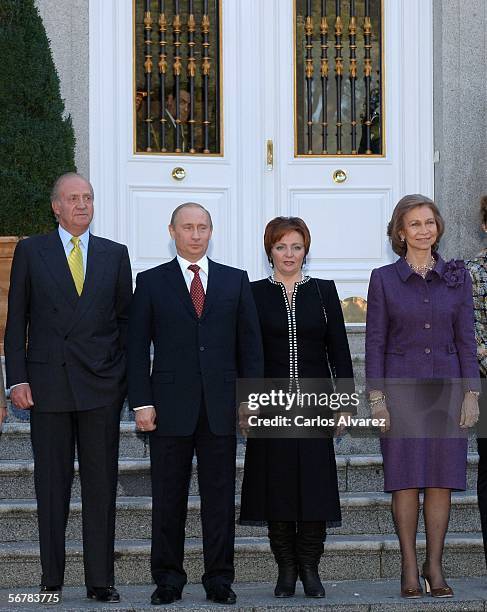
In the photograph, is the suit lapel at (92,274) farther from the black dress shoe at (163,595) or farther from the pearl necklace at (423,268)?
the pearl necklace at (423,268)

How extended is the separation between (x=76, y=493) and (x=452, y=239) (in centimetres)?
331

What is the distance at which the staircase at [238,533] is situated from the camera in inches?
229

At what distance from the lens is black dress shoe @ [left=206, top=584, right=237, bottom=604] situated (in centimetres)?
536

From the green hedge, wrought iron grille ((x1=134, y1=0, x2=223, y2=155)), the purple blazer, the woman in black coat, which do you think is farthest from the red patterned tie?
wrought iron grille ((x1=134, y1=0, x2=223, y2=155))

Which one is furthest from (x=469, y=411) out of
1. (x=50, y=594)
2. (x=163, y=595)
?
(x=50, y=594)

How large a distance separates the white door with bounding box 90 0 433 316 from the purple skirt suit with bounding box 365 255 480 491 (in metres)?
2.84

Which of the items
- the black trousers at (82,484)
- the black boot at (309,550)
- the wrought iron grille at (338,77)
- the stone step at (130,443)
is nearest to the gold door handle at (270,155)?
the wrought iron grille at (338,77)

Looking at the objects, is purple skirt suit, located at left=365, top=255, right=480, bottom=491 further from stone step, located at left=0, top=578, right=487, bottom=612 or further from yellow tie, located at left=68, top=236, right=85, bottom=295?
yellow tie, located at left=68, top=236, right=85, bottom=295

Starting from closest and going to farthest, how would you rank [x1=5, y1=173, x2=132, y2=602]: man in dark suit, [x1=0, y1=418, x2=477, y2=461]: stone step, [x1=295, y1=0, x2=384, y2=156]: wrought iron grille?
1. [x1=5, y1=173, x2=132, y2=602]: man in dark suit
2. [x1=0, y1=418, x2=477, y2=461]: stone step
3. [x1=295, y1=0, x2=384, y2=156]: wrought iron grille

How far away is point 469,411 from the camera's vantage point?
5.54 m

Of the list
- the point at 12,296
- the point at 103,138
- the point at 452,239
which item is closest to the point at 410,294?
the point at 12,296

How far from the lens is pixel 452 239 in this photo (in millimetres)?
8305

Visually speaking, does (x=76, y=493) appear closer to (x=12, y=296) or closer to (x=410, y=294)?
(x=12, y=296)

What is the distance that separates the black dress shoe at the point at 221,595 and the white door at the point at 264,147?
3.31 m
